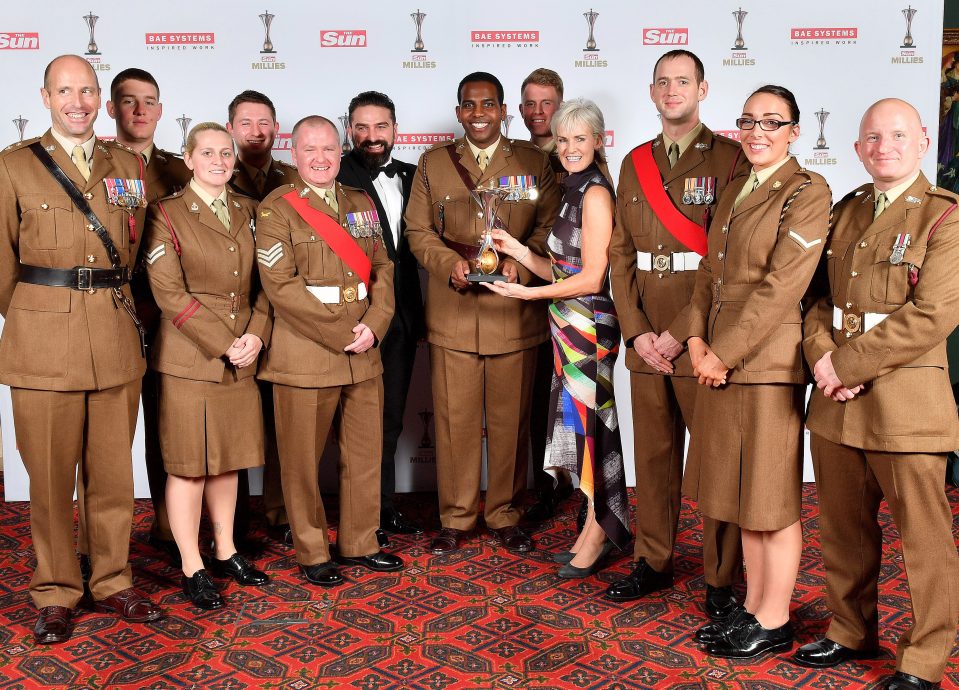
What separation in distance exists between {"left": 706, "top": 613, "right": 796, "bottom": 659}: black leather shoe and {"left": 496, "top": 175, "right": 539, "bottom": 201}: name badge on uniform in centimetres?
184

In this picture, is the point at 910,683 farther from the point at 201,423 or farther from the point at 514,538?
the point at 201,423

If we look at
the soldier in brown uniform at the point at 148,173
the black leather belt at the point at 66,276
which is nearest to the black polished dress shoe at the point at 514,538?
the soldier in brown uniform at the point at 148,173

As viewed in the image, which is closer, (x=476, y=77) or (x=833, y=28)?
(x=476, y=77)

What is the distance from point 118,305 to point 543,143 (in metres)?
1.99

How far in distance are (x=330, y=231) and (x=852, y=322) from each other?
72.4 inches

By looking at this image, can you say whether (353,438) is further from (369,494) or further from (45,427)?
(45,427)

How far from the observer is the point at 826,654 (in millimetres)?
3033

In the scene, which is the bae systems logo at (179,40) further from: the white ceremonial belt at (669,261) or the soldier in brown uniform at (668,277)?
the white ceremonial belt at (669,261)

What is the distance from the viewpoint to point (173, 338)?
3549mm

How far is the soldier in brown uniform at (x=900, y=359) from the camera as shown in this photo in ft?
8.74

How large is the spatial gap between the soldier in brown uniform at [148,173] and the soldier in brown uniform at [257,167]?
0.28 metres

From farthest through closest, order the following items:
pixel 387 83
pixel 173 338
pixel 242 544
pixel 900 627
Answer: pixel 387 83, pixel 242 544, pixel 173 338, pixel 900 627

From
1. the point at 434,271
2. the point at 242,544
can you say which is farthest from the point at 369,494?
the point at 434,271

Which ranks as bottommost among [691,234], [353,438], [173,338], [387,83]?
[353,438]
